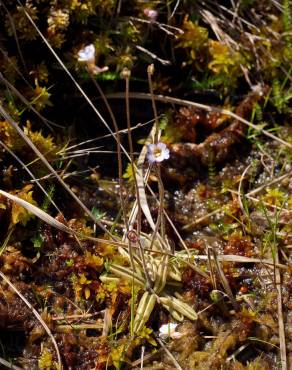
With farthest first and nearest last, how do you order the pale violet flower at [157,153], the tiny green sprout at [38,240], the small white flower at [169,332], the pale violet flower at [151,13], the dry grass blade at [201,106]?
the dry grass blade at [201,106] → the pale violet flower at [151,13] → the tiny green sprout at [38,240] → the small white flower at [169,332] → the pale violet flower at [157,153]

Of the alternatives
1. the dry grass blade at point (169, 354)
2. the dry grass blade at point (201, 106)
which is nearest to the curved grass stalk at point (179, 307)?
the dry grass blade at point (169, 354)

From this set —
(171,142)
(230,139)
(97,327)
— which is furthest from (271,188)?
(97,327)

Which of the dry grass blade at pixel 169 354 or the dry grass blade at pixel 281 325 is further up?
the dry grass blade at pixel 281 325

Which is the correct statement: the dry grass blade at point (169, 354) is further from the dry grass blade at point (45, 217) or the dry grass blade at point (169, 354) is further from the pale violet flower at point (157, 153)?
the pale violet flower at point (157, 153)

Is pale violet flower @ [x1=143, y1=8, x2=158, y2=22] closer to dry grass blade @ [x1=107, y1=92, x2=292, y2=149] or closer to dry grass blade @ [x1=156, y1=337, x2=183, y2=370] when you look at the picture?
dry grass blade @ [x1=107, y1=92, x2=292, y2=149]

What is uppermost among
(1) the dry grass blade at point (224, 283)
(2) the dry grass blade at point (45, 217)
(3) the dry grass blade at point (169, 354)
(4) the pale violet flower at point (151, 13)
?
(4) the pale violet flower at point (151, 13)

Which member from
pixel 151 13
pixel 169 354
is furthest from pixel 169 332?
pixel 151 13

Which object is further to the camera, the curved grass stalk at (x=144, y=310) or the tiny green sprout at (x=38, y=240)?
the tiny green sprout at (x=38, y=240)

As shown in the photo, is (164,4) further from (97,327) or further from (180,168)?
(97,327)

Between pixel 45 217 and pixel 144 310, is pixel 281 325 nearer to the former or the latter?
pixel 144 310
